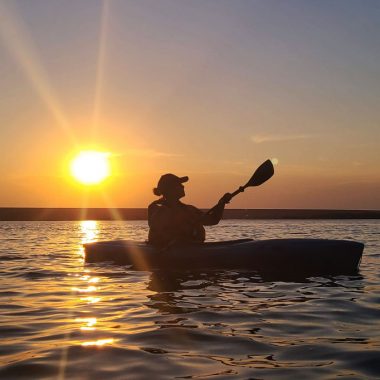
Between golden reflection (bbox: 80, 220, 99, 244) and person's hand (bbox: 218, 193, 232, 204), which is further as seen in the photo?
golden reflection (bbox: 80, 220, 99, 244)

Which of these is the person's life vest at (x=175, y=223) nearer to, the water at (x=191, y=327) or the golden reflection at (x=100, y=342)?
the water at (x=191, y=327)

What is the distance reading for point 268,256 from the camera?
28.6 ft

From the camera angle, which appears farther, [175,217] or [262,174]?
[262,174]

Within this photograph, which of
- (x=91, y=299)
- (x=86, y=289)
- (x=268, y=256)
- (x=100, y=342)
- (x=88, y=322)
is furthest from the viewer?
(x=268, y=256)

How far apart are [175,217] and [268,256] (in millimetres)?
1759

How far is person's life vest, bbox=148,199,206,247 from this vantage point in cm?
927

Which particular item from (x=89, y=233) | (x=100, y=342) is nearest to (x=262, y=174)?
(x=100, y=342)

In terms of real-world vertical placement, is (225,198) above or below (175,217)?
above

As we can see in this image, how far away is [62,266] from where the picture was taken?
10.6 metres

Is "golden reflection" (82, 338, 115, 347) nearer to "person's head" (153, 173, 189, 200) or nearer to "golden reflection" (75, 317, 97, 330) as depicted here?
"golden reflection" (75, 317, 97, 330)

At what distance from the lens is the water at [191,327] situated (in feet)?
11.4

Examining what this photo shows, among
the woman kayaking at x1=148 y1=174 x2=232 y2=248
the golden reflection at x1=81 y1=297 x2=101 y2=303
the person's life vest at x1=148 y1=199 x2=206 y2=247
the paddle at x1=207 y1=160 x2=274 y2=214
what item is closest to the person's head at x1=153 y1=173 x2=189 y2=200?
the woman kayaking at x1=148 y1=174 x2=232 y2=248

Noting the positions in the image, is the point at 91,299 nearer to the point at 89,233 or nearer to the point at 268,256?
the point at 268,256

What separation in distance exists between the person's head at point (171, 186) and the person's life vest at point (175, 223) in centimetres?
15
